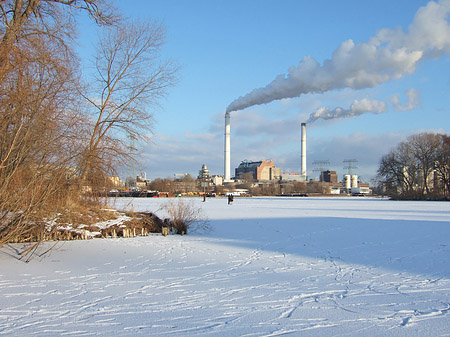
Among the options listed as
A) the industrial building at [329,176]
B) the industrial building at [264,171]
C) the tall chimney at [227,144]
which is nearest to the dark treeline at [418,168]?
the tall chimney at [227,144]

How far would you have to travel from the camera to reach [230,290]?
21.0ft

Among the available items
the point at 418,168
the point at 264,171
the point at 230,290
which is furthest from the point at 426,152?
the point at 264,171

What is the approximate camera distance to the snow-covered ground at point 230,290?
4.72m

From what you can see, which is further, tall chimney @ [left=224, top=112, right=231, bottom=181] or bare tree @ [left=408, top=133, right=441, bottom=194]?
tall chimney @ [left=224, top=112, right=231, bottom=181]

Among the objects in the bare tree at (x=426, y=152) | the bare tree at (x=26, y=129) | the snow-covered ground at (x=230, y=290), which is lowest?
the snow-covered ground at (x=230, y=290)

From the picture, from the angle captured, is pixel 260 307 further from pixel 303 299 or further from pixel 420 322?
pixel 420 322

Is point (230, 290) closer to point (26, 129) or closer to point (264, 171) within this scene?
point (26, 129)

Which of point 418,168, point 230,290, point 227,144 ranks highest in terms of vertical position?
point 227,144

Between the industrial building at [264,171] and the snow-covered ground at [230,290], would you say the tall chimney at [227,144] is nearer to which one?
the industrial building at [264,171]

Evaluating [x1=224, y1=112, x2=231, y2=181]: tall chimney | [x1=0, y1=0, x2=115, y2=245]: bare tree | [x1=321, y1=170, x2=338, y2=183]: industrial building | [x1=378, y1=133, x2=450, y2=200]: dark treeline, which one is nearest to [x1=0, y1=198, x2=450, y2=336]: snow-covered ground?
[x1=0, y1=0, x2=115, y2=245]: bare tree

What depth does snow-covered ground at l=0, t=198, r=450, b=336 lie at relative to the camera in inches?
186

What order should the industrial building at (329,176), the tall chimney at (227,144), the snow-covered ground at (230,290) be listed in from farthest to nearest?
the industrial building at (329,176) < the tall chimney at (227,144) < the snow-covered ground at (230,290)

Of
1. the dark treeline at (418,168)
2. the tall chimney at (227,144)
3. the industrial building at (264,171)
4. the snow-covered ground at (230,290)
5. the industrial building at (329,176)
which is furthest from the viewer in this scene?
the industrial building at (329,176)

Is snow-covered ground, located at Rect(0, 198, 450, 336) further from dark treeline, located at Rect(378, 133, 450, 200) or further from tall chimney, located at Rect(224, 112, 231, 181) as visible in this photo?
tall chimney, located at Rect(224, 112, 231, 181)
